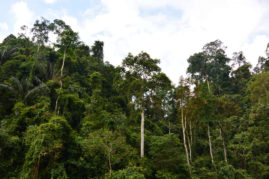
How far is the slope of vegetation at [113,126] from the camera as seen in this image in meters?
9.05

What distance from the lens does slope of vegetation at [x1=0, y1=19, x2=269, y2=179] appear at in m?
9.05

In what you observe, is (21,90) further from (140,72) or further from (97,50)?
(97,50)

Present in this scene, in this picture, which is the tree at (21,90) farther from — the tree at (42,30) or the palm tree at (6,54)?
the tree at (42,30)

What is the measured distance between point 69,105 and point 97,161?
21.3 ft

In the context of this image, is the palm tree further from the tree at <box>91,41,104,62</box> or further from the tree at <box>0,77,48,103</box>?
the tree at <box>91,41,104,62</box>

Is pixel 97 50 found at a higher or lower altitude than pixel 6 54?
higher

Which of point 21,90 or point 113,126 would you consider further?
point 113,126

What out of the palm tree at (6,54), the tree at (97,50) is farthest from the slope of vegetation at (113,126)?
the tree at (97,50)

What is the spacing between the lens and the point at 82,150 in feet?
32.5

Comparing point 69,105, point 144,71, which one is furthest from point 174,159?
point 69,105

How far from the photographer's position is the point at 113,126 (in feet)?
41.7

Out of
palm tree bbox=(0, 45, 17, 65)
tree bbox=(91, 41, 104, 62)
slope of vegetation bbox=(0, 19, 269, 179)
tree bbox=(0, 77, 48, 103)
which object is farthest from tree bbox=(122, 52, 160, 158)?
tree bbox=(91, 41, 104, 62)

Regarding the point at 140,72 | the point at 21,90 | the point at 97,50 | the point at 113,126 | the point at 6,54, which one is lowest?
the point at 113,126

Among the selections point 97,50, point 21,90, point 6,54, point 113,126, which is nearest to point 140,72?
point 113,126
